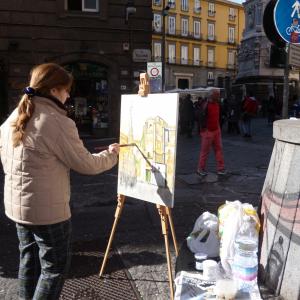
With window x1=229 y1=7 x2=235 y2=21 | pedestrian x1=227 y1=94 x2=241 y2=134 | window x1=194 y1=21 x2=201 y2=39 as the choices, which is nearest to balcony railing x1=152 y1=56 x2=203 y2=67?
window x1=194 y1=21 x2=201 y2=39

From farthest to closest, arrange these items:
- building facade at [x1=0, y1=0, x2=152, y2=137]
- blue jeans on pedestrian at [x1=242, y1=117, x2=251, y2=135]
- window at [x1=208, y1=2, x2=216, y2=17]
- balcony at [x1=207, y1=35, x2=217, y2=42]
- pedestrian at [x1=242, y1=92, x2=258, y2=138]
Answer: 1. balcony at [x1=207, y1=35, x2=217, y2=42]
2. window at [x1=208, y1=2, x2=216, y2=17]
3. blue jeans on pedestrian at [x1=242, y1=117, x2=251, y2=135]
4. pedestrian at [x1=242, y1=92, x2=258, y2=138]
5. building facade at [x1=0, y1=0, x2=152, y2=137]

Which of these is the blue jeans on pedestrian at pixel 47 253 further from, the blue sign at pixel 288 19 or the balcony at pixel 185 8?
the balcony at pixel 185 8

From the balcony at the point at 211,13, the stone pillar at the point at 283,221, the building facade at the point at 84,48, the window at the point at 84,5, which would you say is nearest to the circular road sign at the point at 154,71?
the building facade at the point at 84,48

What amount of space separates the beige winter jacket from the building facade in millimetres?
13376

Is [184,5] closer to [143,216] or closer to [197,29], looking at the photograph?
[197,29]

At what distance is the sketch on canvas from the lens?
356 centimetres

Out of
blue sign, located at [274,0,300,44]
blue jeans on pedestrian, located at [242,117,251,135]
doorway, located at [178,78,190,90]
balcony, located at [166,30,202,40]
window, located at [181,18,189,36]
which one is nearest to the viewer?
blue sign, located at [274,0,300,44]

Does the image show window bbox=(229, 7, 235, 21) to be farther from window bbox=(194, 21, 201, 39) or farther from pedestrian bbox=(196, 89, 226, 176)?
pedestrian bbox=(196, 89, 226, 176)

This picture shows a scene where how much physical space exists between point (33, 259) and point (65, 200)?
492 mm

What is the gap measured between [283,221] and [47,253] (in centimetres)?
156

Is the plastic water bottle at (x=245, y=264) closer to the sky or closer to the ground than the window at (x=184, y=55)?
closer to the ground

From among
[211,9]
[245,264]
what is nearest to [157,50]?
[211,9]

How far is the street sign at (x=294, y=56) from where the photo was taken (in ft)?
18.6

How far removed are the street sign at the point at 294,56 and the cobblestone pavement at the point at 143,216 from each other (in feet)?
6.91
